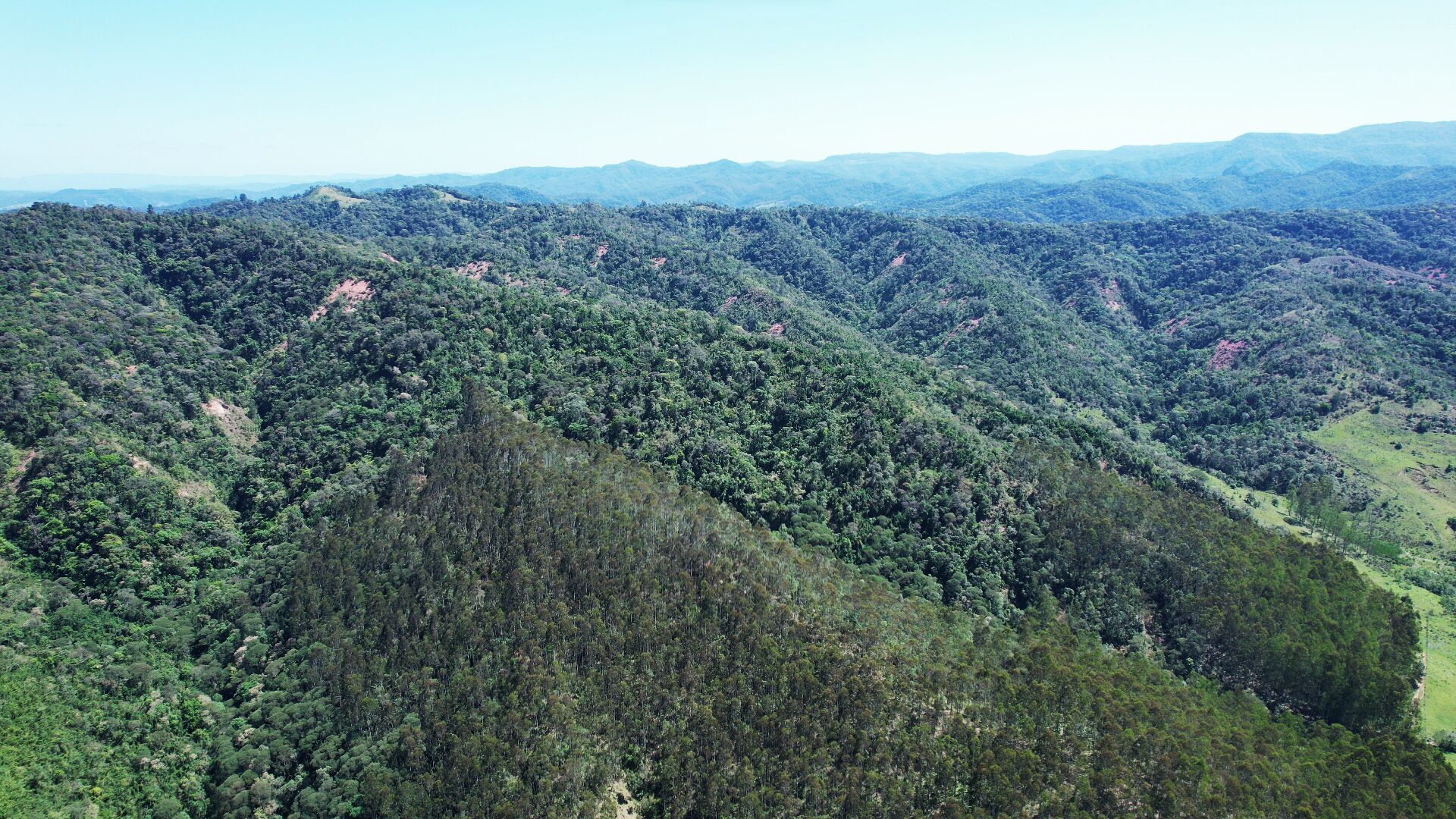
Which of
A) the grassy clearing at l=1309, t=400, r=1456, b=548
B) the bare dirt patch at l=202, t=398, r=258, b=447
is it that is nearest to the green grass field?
the grassy clearing at l=1309, t=400, r=1456, b=548

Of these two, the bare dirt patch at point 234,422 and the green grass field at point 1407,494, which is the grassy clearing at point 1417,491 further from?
the bare dirt patch at point 234,422

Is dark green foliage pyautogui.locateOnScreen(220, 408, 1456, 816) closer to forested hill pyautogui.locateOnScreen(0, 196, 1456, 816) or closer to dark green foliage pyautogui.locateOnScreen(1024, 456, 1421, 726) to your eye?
forested hill pyautogui.locateOnScreen(0, 196, 1456, 816)

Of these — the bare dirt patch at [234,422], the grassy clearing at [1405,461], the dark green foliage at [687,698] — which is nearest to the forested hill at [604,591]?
the dark green foliage at [687,698]

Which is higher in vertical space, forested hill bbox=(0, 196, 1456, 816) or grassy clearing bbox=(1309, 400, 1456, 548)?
forested hill bbox=(0, 196, 1456, 816)

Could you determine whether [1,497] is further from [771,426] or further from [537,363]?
[771,426]

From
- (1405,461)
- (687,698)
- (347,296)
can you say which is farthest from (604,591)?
(1405,461)

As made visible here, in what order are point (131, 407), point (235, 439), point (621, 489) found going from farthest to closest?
point (235, 439)
point (131, 407)
point (621, 489)

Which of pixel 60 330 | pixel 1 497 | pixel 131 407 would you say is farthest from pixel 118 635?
pixel 60 330

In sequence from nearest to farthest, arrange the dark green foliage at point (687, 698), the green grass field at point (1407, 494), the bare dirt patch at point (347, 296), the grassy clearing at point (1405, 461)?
1. the dark green foliage at point (687, 698)
2. the green grass field at point (1407, 494)
3. the grassy clearing at point (1405, 461)
4. the bare dirt patch at point (347, 296)
